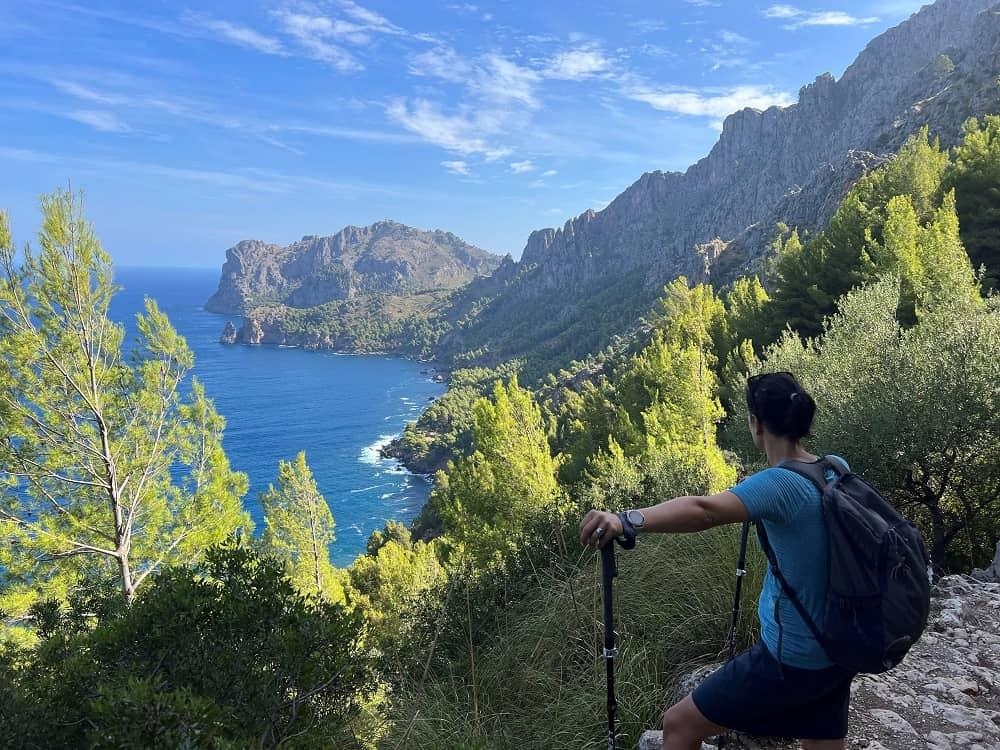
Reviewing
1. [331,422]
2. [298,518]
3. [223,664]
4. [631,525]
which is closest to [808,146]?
[331,422]

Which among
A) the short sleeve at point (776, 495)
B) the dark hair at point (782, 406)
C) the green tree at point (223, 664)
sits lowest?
the green tree at point (223, 664)

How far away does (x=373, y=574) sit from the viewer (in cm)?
2405

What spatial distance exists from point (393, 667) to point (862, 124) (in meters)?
170

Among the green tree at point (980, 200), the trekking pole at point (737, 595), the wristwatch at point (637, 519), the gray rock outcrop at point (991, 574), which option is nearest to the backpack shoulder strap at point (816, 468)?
the wristwatch at point (637, 519)

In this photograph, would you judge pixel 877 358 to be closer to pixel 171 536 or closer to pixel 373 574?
pixel 171 536

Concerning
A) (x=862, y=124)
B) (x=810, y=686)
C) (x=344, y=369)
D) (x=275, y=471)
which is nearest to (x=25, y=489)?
(x=810, y=686)

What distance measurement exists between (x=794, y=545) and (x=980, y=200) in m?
30.1

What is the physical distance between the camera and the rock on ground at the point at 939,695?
10.0ft

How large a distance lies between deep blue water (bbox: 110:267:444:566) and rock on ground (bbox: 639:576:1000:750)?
30349 mm

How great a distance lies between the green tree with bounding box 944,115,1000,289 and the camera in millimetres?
22328

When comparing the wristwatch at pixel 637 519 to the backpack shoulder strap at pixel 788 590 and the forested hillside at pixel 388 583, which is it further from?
the forested hillside at pixel 388 583

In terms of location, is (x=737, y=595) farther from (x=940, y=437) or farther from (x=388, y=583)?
(x=388, y=583)

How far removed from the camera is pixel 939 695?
3.54 metres

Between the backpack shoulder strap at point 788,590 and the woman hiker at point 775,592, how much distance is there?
0.02 meters
